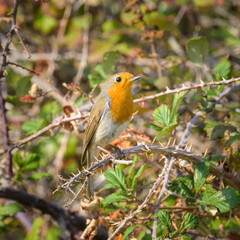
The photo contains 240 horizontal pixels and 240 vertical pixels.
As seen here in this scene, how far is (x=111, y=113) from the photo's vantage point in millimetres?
2725

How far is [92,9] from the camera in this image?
532 cm

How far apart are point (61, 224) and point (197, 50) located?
187cm

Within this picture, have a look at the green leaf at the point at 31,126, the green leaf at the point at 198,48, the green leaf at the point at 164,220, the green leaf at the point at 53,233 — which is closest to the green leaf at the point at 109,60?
the green leaf at the point at 198,48

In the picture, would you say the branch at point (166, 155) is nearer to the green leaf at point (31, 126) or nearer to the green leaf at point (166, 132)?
the green leaf at point (166, 132)

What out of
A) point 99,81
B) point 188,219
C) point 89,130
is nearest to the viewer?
point 188,219

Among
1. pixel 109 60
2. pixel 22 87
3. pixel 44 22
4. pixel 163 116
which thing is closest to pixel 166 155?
pixel 163 116

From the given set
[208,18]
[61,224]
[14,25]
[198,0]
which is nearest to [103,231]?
[61,224]

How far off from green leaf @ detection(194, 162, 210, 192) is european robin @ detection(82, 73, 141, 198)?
0.70 m

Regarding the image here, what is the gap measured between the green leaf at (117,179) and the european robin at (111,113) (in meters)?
0.50

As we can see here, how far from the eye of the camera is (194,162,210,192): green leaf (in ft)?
7.04

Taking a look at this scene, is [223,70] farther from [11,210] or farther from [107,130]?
[11,210]

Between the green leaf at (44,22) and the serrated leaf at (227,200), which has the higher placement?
the green leaf at (44,22)

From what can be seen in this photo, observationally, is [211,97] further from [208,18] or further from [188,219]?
[208,18]

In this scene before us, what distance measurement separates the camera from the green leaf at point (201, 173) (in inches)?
84.4
